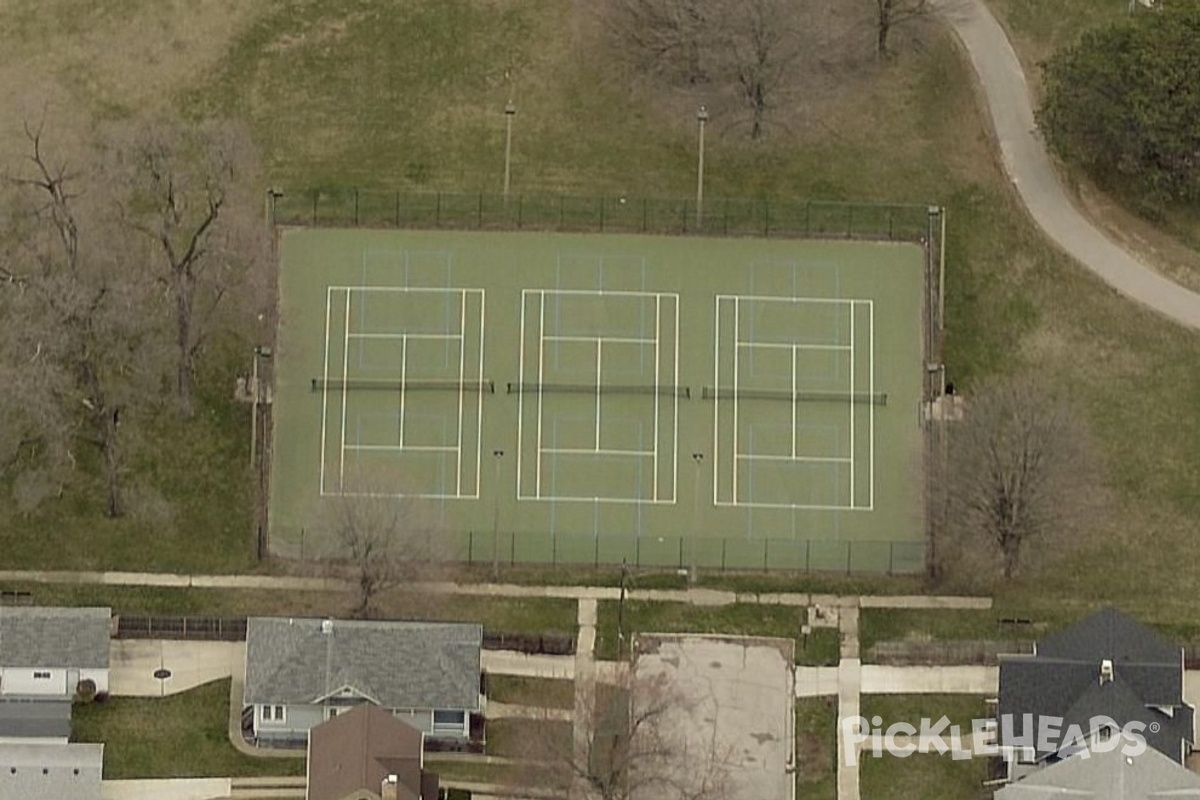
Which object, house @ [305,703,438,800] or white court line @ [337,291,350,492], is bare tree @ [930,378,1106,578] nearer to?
house @ [305,703,438,800]

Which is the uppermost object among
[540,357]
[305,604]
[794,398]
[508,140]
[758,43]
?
[758,43]

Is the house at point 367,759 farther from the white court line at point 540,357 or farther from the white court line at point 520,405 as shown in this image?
the white court line at point 520,405

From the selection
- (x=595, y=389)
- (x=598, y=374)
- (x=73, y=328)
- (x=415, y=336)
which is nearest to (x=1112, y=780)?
(x=595, y=389)

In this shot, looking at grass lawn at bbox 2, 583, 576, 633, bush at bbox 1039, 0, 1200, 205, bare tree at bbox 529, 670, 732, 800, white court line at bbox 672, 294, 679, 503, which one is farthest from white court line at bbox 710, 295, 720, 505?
bush at bbox 1039, 0, 1200, 205

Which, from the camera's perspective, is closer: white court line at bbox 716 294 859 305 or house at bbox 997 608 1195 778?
house at bbox 997 608 1195 778

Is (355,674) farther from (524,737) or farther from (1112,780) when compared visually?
(1112,780)

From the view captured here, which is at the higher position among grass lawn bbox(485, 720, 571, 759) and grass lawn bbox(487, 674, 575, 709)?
grass lawn bbox(487, 674, 575, 709)

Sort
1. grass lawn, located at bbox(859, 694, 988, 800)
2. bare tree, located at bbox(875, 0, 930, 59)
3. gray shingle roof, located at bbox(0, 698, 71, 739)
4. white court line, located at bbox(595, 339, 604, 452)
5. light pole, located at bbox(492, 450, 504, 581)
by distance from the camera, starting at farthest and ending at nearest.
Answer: bare tree, located at bbox(875, 0, 930, 59) < white court line, located at bbox(595, 339, 604, 452) < light pole, located at bbox(492, 450, 504, 581) < gray shingle roof, located at bbox(0, 698, 71, 739) < grass lawn, located at bbox(859, 694, 988, 800)
